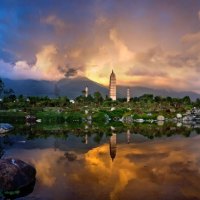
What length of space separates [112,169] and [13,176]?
10.7 meters

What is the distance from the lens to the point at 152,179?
27969mm

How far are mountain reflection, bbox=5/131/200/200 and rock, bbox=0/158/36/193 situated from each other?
40.7 inches

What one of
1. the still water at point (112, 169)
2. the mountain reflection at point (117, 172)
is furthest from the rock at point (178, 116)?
the mountain reflection at point (117, 172)

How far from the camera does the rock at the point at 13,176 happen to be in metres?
22.8

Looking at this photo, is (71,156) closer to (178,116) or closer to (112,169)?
(112,169)

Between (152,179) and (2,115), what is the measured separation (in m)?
109

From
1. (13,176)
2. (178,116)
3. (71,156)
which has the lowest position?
(71,156)

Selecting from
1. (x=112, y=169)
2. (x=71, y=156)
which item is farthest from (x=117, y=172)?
(x=71, y=156)

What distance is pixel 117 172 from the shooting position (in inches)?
1200

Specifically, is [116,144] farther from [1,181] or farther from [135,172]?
[1,181]

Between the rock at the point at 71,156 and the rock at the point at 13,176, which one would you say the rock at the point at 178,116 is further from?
the rock at the point at 13,176

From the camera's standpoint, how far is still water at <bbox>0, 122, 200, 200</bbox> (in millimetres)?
23891

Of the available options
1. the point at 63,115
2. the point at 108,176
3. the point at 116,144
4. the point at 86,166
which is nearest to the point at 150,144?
the point at 116,144

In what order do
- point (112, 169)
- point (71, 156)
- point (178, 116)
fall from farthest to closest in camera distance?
point (178, 116), point (71, 156), point (112, 169)
